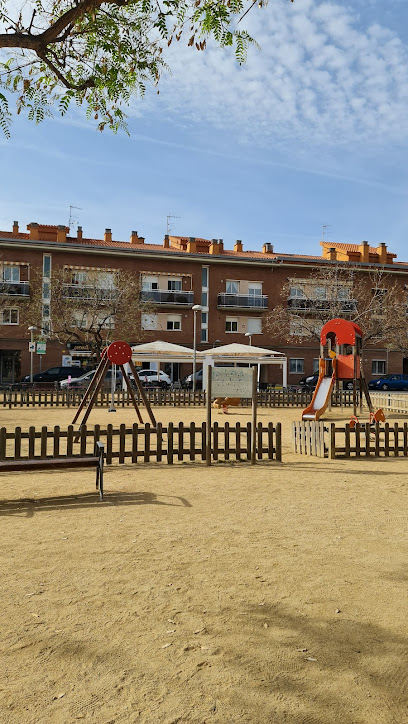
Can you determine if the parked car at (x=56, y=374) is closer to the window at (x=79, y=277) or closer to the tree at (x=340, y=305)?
the window at (x=79, y=277)

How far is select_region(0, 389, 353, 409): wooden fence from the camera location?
2336 cm

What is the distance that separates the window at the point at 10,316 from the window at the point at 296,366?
76.1ft

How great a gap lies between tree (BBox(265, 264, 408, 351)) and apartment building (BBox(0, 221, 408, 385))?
26 cm

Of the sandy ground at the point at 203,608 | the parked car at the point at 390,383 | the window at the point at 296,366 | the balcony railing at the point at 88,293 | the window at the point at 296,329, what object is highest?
the balcony railing at the point at 88,293

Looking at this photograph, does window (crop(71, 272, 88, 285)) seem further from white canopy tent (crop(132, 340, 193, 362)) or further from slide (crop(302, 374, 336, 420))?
slide (crop(302, 374, 336, 420))

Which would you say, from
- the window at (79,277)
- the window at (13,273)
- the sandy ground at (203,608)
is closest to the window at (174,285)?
the window at (79,277)

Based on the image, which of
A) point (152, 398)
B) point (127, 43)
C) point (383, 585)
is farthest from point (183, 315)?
point (383, 585)

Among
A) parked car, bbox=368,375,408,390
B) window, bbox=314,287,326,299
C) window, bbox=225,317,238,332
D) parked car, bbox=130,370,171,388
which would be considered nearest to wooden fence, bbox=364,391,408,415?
parked car, bbox=130,370,171,388

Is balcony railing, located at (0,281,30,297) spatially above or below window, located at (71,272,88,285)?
below

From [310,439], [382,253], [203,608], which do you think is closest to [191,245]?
[382,253]

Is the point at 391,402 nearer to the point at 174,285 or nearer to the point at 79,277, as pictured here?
the point at 174,285

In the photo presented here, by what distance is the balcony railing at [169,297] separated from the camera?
4427cm

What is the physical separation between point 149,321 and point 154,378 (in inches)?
298

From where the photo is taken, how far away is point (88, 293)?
3972cm
